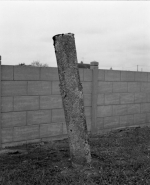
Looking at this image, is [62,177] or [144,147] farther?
[144,147]

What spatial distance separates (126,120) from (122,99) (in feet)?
2.29

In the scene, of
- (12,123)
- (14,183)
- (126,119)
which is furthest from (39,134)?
(126,119)

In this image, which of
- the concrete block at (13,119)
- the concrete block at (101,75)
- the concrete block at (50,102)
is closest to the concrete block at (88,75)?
the concrete block at (101,75)

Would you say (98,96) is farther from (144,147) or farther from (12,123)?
(12,123)

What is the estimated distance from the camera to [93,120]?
705 cm

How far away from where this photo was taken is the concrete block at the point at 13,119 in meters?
5.46

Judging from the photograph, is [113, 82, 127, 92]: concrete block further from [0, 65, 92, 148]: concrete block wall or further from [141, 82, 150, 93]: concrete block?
[0, 65, 92, 148]: concrete block wall

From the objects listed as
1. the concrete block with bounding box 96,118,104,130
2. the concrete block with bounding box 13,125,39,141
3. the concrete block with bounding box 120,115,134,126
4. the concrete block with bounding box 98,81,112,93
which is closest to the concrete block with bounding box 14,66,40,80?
the concrete block with bounding box 13,125,39,141

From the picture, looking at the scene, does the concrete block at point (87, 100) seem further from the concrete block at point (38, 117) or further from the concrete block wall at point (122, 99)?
the concrete block at point (38, 117)

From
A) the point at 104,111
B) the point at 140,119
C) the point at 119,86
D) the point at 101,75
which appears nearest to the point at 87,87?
the point at 101,75

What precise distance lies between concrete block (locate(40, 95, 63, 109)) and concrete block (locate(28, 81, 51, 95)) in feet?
0.39

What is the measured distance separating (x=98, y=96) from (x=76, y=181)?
3.82 metres

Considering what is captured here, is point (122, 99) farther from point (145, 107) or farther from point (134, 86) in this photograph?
point (145, 107)

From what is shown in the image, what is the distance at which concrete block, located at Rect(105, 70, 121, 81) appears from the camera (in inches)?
289
